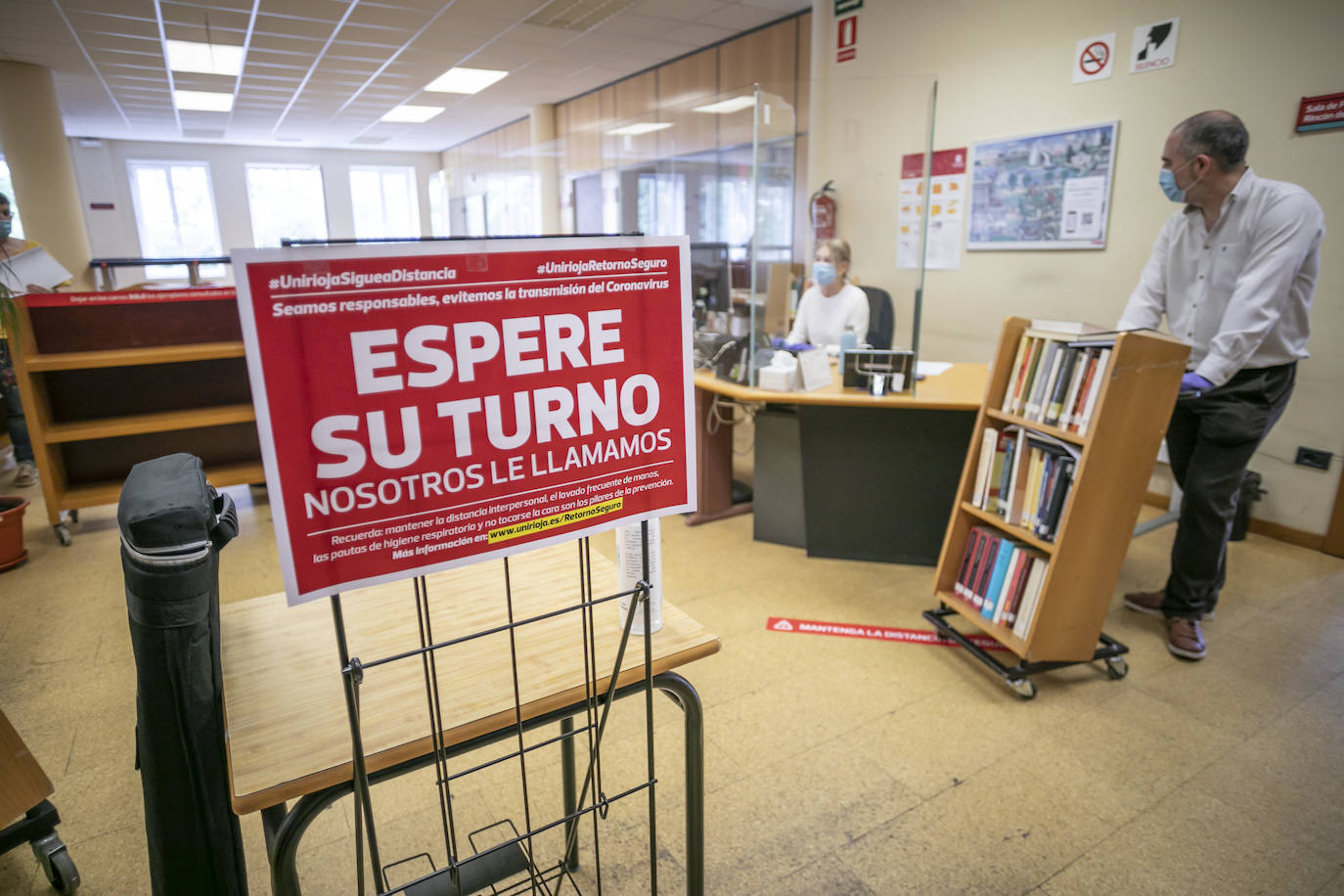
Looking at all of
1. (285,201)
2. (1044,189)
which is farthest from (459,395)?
(285,201)

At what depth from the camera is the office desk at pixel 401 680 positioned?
2.69ft

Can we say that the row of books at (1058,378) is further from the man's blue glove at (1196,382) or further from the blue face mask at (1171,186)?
the blue face mask at (1171,186)

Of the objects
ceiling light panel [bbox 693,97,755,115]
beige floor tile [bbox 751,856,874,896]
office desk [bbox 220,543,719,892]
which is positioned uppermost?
ceiling light panel [bbox 693,97,755,115]

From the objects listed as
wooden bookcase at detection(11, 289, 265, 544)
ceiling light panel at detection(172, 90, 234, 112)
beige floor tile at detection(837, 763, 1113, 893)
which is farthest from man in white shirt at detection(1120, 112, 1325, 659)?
ceiling light panel at detection(172, 90, 234, 112)

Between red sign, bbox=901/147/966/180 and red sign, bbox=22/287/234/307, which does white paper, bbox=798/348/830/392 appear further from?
red sign, bbox=22/287/234/307

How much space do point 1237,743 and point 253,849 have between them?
251 cm

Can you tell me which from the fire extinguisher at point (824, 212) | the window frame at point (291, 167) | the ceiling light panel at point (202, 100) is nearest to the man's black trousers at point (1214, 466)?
the fire extinguisher at point (824, 212)

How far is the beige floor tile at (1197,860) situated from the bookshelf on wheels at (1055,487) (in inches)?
20.4

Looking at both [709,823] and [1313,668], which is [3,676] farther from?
[1313,668]

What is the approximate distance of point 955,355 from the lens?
14.7ft

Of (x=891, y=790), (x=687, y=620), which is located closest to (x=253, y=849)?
(x=687, y=620)

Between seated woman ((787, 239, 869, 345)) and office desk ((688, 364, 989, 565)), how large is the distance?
61 centimetres

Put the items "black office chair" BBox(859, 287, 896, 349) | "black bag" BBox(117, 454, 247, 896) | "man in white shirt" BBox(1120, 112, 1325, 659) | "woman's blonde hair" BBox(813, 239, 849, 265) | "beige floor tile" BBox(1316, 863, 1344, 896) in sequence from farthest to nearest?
"black office chair" BBox(859, 287, 896, 349)
"woman's blonde hair" BBox(813, 239, 849, 265)
"man in white shirt" BBox(1120, 112, 1325, 659)
"beige floor tile" BBox(1316, 863, 1344, 896)
"black bag" BBox(117, 454, 247, 896)

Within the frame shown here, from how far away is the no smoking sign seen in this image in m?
3.49
